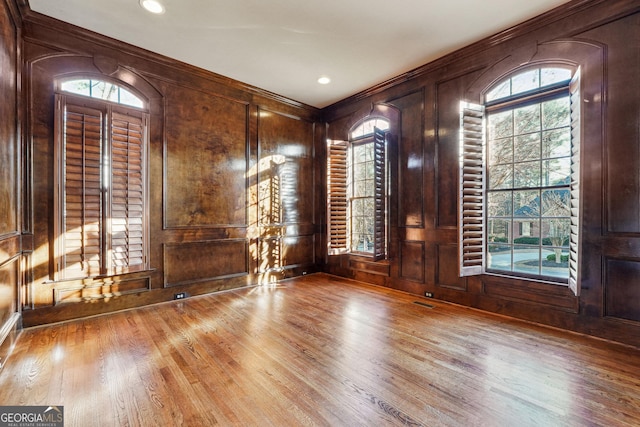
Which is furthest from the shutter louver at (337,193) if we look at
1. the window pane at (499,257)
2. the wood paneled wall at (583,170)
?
the window pane at (499,257)

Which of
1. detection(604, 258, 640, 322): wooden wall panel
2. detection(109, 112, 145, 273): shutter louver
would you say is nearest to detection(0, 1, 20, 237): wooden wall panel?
detection(109, 112, 145, 273): shutter louver

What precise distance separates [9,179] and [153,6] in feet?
6.58

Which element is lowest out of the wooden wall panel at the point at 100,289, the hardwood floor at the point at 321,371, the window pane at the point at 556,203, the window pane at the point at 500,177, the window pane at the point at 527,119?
the hardwood floor at the point at 321,371

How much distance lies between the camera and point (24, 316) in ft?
9.23

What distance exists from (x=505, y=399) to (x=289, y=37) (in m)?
3.72

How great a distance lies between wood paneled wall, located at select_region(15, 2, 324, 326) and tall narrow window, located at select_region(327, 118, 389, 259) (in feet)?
2.15

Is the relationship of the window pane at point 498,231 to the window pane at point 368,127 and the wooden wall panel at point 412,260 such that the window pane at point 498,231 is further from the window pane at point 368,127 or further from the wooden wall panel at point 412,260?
the window pane at point 368,127

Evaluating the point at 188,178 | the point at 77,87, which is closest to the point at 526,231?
the point at 188,178

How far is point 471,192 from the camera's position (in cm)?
332

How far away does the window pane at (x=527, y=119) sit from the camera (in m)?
3.08

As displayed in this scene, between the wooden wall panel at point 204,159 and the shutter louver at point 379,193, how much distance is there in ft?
6.54

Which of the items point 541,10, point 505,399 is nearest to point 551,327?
point 505,399

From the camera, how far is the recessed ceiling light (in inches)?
105

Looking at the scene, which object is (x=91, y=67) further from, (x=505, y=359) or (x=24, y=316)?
(x=505, y=359)
